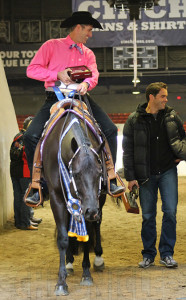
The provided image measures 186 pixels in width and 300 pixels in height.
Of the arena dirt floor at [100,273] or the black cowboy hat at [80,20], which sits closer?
the arena dirt floor at [100,273]

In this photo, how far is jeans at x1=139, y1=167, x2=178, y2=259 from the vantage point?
255 inches

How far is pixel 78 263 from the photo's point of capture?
23.0 feet

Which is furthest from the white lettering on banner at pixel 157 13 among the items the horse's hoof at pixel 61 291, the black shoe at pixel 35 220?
the horse's hoof at pixel 61 291

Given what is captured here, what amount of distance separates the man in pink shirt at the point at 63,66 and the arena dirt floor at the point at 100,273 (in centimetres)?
102

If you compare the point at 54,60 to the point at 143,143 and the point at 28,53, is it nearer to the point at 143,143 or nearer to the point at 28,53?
the point at 143,143

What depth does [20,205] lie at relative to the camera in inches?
406

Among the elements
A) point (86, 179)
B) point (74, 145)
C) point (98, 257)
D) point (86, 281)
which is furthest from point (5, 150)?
point (86, 179)

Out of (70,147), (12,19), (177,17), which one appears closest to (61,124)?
(70,147)

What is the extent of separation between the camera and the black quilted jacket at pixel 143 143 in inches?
255

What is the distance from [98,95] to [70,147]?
22237 mm

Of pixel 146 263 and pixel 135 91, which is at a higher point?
pixel 135 91

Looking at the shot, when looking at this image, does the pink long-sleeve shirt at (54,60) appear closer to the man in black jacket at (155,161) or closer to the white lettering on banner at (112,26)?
the man in black jacket at (155,161)

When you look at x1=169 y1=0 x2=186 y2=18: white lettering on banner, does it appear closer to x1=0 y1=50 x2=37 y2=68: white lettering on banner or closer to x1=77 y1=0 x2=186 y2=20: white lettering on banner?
x1=77 y1=0 x2=186 y2=20: white lettering on banner

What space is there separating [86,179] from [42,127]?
1356 millimetres
